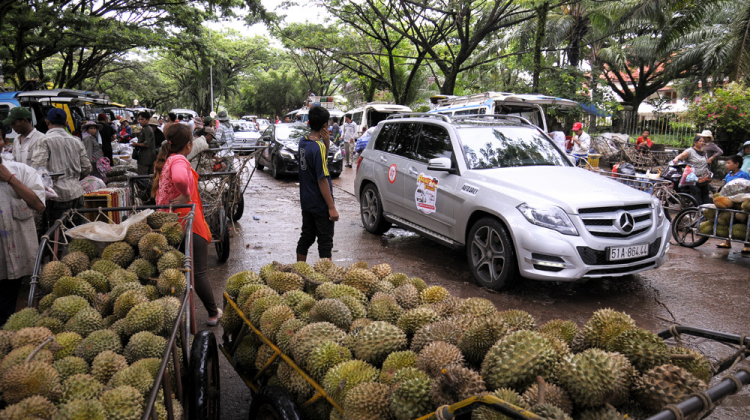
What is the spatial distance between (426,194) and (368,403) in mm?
4701

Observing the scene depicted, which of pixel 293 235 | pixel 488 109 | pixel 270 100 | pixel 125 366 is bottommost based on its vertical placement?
pixel 293 235

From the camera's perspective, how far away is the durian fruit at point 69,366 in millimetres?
2188

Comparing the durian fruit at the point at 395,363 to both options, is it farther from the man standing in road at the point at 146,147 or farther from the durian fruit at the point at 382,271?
the man standing in road at the point at 146,147

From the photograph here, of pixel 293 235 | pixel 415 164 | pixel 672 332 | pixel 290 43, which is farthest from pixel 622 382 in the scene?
pixel 290 43

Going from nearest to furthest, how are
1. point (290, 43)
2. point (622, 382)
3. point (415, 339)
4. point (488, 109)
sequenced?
point (622, 382), point (415, 339), point (488, 109), point (290, 43)

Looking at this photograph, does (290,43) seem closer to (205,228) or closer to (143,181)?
(143,181)

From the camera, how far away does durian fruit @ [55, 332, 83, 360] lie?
236 cm

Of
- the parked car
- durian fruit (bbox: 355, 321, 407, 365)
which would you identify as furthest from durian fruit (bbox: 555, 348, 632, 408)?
the parked car

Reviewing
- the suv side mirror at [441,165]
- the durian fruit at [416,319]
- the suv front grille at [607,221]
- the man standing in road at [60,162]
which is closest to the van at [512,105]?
the suv side mirror at [441,165]

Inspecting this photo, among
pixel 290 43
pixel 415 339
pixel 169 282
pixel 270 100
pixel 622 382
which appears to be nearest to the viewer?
pixel 622 382

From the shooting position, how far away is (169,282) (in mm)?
3051

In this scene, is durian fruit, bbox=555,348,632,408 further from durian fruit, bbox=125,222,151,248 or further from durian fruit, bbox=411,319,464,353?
durian fruit, bbox=125,222,151,248

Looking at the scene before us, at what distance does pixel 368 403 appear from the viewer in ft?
6.56

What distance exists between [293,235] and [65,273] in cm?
508
